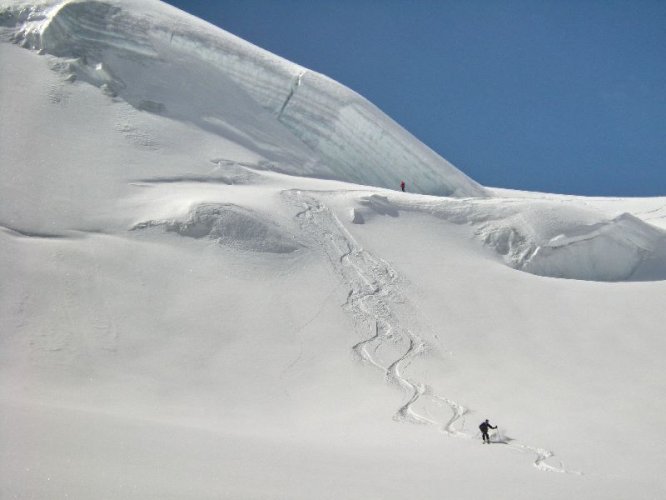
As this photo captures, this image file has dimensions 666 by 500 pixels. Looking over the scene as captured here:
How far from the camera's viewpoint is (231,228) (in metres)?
18.2

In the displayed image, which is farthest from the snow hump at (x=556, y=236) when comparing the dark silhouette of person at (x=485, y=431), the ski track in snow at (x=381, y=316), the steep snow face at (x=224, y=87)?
the dark silhouette of person at (x=485, y=431)

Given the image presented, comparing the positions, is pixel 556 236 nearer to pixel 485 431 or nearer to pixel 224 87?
pixel 485 431

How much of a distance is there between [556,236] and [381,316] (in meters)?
7.45

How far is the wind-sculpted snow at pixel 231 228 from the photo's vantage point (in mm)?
17922

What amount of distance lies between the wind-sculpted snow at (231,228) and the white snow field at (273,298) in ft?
0.18

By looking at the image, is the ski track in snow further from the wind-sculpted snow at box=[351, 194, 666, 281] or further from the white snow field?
the wind-sculpted snow at box=[351, 194, 666, 281]

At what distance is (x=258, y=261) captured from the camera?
17.5 meters

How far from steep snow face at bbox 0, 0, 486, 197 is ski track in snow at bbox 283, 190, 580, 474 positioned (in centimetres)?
464

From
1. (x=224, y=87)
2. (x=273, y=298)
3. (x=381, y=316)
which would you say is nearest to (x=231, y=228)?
(x=273, y=298)

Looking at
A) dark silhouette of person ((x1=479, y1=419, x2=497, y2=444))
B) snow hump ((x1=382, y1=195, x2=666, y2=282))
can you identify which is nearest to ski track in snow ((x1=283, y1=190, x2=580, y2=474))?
dark silhouette of person ((x1=479, y1=419, x2=497, y2=444))

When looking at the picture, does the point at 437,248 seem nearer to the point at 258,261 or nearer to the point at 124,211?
the point at 258,261

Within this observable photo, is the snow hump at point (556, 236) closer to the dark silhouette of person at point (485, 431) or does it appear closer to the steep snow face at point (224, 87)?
the steep snow face at point (224, 87)

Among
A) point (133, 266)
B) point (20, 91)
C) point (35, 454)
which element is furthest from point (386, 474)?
point (20, 91)

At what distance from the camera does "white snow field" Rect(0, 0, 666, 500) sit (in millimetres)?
8977
